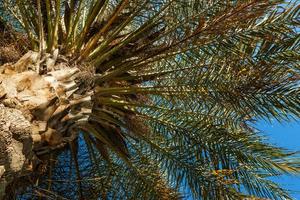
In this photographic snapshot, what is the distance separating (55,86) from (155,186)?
85.0 inches

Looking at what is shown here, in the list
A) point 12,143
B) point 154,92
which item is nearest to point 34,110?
point 12,143

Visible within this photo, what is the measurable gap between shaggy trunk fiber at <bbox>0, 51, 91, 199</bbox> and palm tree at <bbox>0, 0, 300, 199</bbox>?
15 mm

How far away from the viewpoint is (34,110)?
5.10 meters

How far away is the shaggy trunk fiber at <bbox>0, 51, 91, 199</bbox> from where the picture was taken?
468 cm

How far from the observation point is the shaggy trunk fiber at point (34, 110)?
4684mm

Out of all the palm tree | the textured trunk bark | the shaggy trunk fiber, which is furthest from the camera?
the palm tree

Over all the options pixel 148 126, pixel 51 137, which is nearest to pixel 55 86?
pixel 51 137

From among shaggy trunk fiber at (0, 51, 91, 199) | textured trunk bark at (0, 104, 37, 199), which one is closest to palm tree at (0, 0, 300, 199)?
shaggy trunk fiber at (0, 51, 91, 199)

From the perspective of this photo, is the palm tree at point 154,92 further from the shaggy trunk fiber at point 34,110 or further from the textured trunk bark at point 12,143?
the textured trunk bark at point 12,143

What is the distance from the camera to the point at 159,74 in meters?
6.91

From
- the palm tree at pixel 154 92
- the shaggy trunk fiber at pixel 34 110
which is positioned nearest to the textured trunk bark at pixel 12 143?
the shaggy trunk fiber at pixel 34 110

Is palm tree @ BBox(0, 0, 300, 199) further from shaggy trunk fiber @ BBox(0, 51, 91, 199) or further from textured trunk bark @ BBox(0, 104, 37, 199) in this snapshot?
textured trunk bark @ BBox(0, 104, 37, 199)

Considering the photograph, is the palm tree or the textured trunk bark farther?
the palm tree

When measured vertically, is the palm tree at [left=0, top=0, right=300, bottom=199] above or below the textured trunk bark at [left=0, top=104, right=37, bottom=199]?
above
